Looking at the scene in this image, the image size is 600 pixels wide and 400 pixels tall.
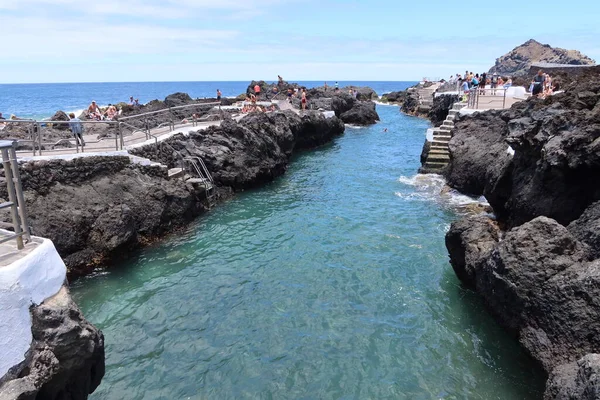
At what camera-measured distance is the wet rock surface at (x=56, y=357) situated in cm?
507

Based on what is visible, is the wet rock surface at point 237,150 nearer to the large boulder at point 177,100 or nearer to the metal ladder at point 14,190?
the metal ladder at point 14,190

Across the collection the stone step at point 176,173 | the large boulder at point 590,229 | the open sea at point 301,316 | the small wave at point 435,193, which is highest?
the large boulder at point 590,229

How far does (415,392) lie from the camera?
27.5ft

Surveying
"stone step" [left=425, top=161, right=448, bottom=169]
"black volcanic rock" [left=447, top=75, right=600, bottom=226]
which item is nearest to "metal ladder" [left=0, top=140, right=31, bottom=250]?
"black volcanic rock" [left=447, top=75, right=600, bottom=226]

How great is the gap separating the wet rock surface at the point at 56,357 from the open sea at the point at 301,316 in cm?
253

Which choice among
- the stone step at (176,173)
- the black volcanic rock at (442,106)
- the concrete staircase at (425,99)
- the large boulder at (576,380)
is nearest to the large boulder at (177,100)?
the stone step at (176,173)

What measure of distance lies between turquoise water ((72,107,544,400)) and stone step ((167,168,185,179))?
2.15 metres

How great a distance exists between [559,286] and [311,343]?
5.30 metres

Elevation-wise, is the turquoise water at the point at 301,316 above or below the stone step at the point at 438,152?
below

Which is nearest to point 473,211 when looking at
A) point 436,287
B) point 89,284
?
point 436,287

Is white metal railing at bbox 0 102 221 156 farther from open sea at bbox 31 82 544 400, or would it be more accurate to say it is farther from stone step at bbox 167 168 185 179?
open sea at bbox 31 82 544 400

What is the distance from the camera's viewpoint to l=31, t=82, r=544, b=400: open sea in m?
8.65

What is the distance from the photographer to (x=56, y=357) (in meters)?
5.68

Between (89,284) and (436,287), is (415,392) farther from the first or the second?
(89,284)
